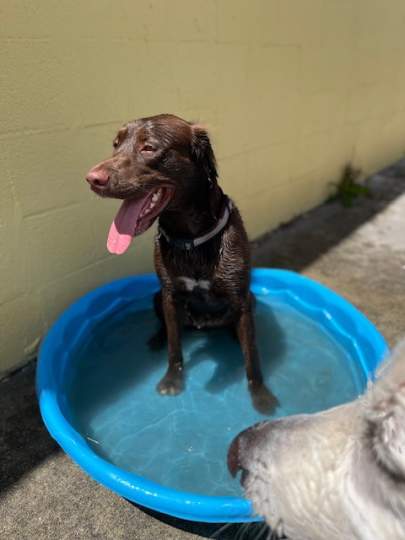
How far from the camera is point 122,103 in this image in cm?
295

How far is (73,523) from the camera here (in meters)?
1.95

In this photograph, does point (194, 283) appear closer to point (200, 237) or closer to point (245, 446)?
point (200, 237)

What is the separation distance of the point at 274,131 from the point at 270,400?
2756 millimetres

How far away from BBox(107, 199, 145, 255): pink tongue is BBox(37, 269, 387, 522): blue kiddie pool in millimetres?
844

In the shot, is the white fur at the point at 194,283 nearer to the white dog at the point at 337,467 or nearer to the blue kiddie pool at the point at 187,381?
the blue kiddie pool at the point at 187,381

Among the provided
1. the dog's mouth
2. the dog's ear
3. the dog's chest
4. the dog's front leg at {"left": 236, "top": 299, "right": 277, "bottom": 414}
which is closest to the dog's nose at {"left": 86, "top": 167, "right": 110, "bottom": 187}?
the dog's mouth

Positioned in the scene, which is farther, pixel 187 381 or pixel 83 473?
pixel 187 381

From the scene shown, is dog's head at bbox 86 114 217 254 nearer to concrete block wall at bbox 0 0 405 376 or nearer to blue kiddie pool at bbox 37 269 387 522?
concrete block wall at bbox 0 0 405 376

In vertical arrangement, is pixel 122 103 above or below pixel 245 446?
above

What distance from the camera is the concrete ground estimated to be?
1937 mm

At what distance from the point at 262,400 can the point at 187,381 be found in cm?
52

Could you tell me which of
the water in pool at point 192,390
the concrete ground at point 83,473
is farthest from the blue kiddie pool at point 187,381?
the concrete ground at point 83,473

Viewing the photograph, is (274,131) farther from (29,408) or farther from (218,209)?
(29,408)

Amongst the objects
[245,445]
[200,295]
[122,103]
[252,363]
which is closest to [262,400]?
[252,363]
